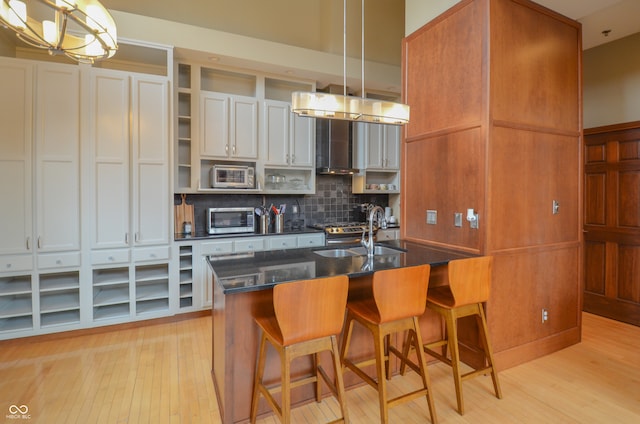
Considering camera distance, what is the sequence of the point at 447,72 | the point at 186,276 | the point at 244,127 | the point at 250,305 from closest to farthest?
1. the point at 250,305
2. the point at 447,72
3. the point at 186,276
4. the point at 244,127

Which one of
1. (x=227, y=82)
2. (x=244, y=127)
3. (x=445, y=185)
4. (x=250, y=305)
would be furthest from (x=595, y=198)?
(x=227, y=82)

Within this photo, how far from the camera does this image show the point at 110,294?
11.3 ft

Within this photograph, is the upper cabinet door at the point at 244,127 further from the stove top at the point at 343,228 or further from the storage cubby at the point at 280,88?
the stove top at the point at 343,228

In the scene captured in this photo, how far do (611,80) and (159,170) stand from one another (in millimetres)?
5109

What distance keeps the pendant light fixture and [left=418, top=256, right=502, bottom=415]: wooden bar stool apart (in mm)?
1089

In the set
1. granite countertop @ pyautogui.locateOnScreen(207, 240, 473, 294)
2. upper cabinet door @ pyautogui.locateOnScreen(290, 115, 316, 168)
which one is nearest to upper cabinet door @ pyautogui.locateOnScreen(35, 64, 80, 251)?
granite countertop @ pyautogui.locateOnScreen(207, 240, 473, 294)

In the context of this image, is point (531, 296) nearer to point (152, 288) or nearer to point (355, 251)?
point (355, 251)

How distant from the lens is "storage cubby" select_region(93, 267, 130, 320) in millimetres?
3295

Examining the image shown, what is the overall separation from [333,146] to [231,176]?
1.48 m

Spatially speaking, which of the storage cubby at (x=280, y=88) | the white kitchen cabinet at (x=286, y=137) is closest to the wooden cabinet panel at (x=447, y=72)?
the white kitchen cabinet at (x=286, y=137)

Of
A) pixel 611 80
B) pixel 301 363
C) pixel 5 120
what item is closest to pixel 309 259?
pixel 301 363

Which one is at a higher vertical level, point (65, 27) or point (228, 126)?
point (228, 126)

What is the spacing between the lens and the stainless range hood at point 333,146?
4574 mm

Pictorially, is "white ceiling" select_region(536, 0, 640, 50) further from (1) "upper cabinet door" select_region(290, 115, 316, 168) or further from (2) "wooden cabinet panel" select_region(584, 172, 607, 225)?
(1) "upper cabinet door" select_region(290, 115, 316, 168)
